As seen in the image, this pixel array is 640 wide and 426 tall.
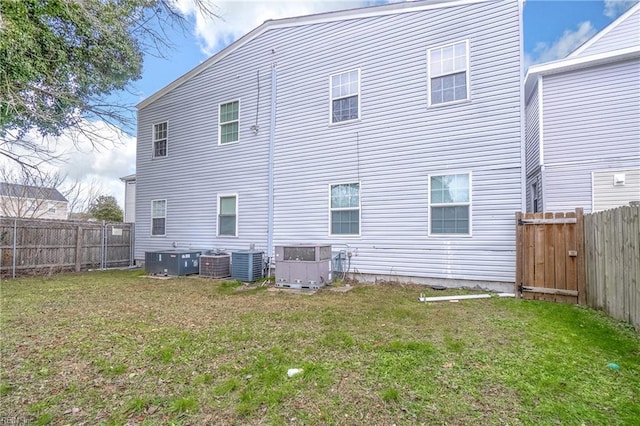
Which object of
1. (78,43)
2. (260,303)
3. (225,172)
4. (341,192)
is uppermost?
(78,43)

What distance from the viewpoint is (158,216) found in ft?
39.5

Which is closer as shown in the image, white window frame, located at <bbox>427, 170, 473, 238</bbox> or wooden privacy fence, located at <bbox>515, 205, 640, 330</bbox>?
wooden privacy fence, located at <bbox>515, 205, 640, 330</bbox>

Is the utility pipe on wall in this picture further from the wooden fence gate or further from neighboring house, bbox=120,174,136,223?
neighboring house, bbox=120,174,136,223

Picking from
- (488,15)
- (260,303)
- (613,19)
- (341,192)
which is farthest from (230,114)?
(613,19)

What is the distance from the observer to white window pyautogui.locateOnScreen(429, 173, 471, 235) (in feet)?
23.0

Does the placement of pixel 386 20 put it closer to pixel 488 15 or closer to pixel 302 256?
pixel 488 15

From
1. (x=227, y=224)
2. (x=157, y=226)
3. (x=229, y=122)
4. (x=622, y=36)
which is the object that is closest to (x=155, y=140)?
(x=157, y=226)

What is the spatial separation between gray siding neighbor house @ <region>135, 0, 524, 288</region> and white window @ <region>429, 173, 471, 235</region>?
0.07ft

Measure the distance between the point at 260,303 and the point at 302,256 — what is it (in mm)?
1672

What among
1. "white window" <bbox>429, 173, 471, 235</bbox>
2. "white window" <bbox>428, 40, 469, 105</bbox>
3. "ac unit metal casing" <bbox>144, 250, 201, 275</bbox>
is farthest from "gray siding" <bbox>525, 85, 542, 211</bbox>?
"ac unit metal casing" <bbox>144, 250, 201, 275</bbox>

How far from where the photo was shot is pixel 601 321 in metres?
4.49

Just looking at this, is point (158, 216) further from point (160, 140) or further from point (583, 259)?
point (583, 259)

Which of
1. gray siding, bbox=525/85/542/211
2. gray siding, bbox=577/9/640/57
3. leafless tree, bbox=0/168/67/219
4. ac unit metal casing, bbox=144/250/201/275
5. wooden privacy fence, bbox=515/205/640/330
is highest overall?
gray siding, bbox=577/9/640/57

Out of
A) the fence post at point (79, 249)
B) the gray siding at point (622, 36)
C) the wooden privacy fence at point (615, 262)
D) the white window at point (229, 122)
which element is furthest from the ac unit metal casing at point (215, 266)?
the gray siding at point (622, 36)
